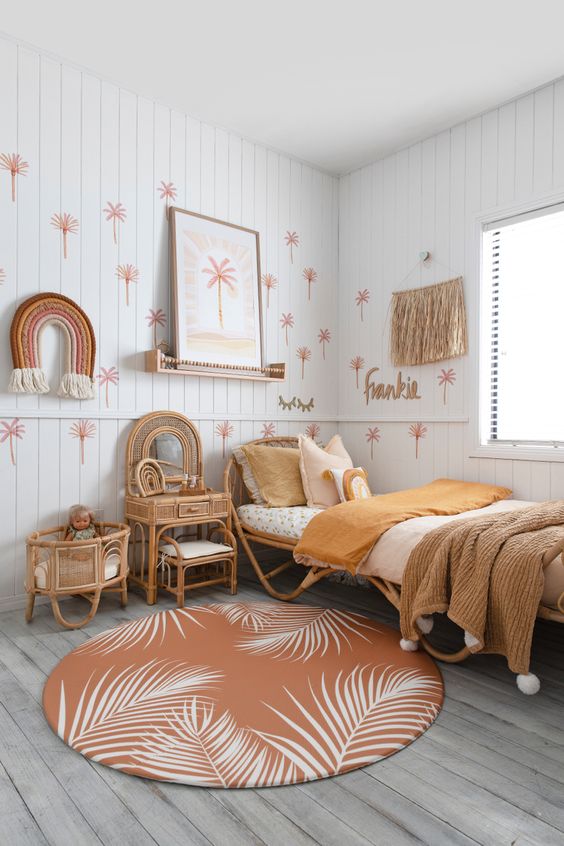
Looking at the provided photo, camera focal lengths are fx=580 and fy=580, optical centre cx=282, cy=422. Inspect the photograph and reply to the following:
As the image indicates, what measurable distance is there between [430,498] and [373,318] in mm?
1584

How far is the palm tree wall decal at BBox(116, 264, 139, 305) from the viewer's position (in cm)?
330

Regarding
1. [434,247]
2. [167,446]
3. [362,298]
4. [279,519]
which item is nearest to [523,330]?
[434,247]

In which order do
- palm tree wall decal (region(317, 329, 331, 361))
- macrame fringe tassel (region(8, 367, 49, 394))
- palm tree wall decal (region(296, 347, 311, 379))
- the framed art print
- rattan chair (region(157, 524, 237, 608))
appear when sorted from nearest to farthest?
macrame fringe tassel (region(8, 367, 49, 394)) < rattan chair (region(157, 524, 237, 608)) < the framed art print < palm tree wall decal (region(296, 347, 311, 379)) < palm tree wall decal (region(317, 329, 331, 361))

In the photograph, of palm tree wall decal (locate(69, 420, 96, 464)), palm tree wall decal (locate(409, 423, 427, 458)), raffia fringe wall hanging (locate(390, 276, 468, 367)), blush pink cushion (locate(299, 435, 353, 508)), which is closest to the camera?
palm tree wall decal (locate(69, 420, 96, 464))

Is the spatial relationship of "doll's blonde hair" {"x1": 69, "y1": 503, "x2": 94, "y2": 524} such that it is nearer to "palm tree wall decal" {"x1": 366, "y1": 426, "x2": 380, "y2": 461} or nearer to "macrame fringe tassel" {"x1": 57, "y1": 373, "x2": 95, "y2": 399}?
"macrame fringe tassel" {"x1": 57, "y1": 373, "x2": 95, "y2": 399}

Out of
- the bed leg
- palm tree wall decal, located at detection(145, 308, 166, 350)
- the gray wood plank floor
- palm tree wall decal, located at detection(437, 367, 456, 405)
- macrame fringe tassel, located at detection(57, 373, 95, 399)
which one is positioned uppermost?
palm tree wall decal, located at detection(145, 308, 166, 350)

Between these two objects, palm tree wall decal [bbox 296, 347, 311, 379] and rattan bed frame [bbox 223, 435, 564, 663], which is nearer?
rattan bed frame [bbox 223, 435, 564, 663]

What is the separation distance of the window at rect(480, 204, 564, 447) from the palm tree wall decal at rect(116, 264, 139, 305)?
2.10 meters

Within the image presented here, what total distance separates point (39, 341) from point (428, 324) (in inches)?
92.7

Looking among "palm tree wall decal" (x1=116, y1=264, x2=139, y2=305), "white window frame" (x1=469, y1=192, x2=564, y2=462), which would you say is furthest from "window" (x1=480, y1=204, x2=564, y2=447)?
"palm tree wall decal" (x1=116, y1=264, x2=139, y2=305)

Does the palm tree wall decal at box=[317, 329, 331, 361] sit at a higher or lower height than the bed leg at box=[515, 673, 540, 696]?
higher

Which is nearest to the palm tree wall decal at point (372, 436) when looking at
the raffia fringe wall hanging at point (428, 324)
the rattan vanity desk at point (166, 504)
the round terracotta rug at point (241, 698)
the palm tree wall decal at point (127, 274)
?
the raffia fringe wall hanging at point (428, 324)

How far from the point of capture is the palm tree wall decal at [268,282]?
4004 mm

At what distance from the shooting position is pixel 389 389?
4.08m
